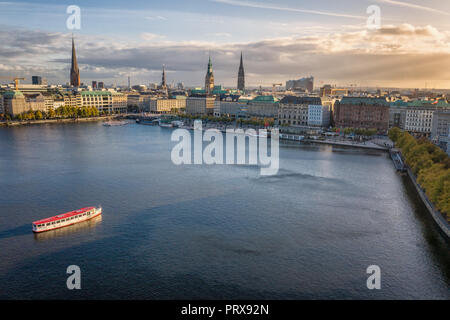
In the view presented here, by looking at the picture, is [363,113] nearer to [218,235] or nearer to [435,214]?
[435,214]

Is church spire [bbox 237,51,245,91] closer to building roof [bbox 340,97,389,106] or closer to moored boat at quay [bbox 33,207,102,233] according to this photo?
building roof [bbox 340,97,389,106]

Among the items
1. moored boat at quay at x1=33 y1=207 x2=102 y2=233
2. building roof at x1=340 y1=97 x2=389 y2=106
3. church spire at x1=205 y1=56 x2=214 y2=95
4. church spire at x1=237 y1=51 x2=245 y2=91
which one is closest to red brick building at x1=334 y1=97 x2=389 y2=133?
building roof at x1=340 y1=97 x2=389 y2=106

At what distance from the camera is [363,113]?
46406 mm

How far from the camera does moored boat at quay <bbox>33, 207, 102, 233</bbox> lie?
43.2 feet

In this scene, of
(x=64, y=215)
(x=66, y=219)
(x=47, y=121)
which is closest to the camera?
(x=66, y=219)

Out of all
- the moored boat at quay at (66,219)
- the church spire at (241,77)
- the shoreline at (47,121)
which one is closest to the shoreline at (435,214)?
the moored boat at quay at (66,219)

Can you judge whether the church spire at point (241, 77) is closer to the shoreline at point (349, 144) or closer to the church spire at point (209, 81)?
the church spire at point (209, 81)

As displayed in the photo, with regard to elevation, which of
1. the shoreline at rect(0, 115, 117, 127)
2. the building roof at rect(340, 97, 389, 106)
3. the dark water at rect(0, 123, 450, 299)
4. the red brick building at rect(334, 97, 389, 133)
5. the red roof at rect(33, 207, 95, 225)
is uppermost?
the building roof at rect(340, 97, 389, 106)

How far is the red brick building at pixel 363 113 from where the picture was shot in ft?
148

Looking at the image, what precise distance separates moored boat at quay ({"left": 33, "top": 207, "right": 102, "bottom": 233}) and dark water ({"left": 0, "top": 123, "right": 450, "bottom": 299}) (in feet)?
1.21

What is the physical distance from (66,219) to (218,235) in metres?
5.38

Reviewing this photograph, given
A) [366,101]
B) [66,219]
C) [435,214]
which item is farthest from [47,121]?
[435,214]

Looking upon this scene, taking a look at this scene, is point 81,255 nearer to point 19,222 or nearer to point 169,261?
point 169,261

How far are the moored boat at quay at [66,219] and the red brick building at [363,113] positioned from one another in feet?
122
